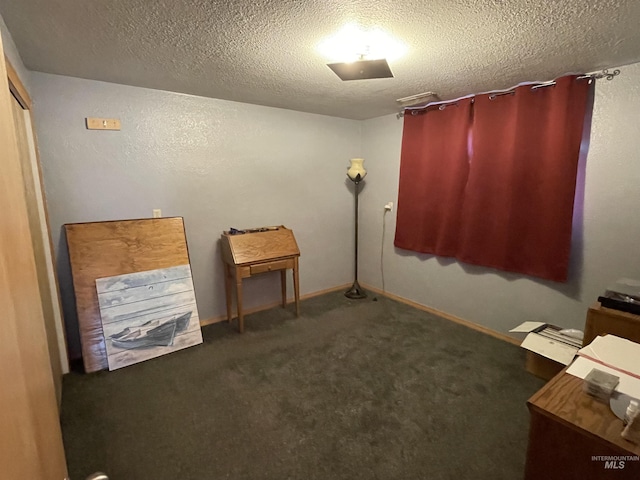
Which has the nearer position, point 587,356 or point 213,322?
Result: point 587,356

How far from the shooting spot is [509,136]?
8.82 feet

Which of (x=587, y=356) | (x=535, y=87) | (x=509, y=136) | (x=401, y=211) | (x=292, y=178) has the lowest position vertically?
(x=587, y=356)

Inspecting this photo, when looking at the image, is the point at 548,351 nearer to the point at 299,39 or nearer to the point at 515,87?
the point at 515,87

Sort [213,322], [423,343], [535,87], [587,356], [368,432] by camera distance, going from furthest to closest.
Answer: [213,322]
[423,343]
[535,87]
[368,432]
[587,356]

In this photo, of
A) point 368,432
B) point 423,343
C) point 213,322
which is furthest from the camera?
point 213,322

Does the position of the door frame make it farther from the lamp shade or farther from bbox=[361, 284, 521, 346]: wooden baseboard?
bbox=[361, 284, 521, 346]: wooden baseboard

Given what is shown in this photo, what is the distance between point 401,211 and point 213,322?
7.83 ft

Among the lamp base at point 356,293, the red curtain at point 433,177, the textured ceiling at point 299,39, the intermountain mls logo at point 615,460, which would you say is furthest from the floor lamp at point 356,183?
the intermountain mls logo at point 615,460

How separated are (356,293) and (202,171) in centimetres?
230

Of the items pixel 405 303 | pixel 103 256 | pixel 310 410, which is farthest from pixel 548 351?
pixel 103 256

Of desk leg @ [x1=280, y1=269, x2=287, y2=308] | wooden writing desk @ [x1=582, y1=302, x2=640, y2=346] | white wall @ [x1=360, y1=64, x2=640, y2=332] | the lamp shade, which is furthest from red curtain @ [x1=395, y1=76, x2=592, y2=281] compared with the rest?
desk leg @ [x1=280, y1=269, x2=287, y2=308]

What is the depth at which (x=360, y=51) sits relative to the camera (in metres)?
1.95

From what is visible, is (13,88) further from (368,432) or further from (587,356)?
(587,356)

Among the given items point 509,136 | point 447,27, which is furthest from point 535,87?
point 447,27
